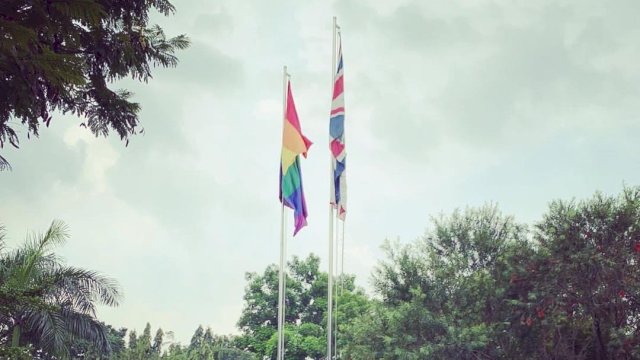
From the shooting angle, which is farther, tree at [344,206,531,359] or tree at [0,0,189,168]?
tree at [344,206,531,359]

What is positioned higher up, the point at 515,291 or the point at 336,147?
the point at 336,147

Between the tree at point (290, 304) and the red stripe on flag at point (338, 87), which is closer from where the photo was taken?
the red stripe on flag at point (338, 87)

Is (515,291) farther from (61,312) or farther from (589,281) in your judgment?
(61,312)

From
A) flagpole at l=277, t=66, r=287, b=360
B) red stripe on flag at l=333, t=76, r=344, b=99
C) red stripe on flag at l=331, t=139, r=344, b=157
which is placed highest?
red stripe on flag at l=333, t=76, r=344, b=99

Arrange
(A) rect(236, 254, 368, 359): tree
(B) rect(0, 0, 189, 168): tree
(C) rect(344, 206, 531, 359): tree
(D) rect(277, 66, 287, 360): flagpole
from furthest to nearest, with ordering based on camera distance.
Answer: (A) rect(236, 254, 368, 359): tree
(C) rect(344, 206, 531, 359): tree
(D) rect(277, 66, 287, 360): flagpole
(B) rect(0, 0, 189, 168): tree

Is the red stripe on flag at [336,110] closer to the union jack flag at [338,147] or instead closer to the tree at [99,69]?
the union jack flag at [338,147]

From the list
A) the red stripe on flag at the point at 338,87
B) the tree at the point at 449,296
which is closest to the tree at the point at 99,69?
the red stripe on flag at the point at 338,87

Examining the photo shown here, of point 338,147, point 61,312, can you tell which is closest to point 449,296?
point 338,147

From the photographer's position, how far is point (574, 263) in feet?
67.6

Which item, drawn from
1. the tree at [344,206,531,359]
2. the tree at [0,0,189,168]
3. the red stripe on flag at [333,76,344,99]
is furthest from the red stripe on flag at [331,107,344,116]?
the tree at [344,206,531,359]

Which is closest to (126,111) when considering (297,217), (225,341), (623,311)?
(297,217)

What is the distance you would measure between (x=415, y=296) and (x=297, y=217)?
8.85 metres

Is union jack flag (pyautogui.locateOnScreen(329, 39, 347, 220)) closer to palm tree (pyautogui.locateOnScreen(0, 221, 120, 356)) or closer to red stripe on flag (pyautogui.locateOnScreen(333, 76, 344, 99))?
red stripe on flag (pyautogui.locateOnScreen(333, 76, 344, 99))

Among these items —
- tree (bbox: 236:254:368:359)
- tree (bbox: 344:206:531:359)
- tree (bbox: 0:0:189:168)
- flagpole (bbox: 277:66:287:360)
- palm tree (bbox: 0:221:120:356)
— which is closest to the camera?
tree (bbox: 0:0:189:168)
